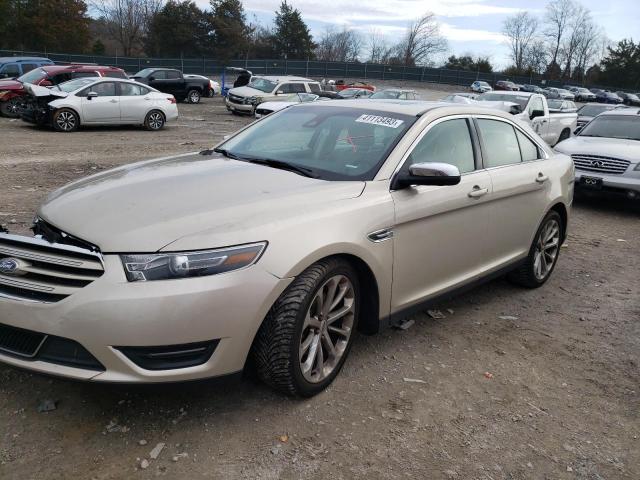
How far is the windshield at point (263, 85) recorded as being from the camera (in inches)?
928

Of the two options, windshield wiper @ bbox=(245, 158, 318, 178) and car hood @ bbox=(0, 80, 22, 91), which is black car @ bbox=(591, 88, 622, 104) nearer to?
car hood @ bbox=(0, 80, 22, 91)

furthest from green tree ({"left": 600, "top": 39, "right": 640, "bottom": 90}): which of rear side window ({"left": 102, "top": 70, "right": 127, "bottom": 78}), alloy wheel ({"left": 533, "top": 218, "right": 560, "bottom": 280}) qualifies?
alloy wheel ({"left": 533, "top": 218, "right": 560, "bottom": 280})

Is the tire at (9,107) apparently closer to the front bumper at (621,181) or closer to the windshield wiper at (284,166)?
the front bumper at (621,181)

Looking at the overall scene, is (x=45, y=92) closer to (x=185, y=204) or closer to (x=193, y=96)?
(x=185, y=204)

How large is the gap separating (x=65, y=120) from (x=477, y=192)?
13.8m

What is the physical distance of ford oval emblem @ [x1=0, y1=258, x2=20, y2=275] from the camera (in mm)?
2646

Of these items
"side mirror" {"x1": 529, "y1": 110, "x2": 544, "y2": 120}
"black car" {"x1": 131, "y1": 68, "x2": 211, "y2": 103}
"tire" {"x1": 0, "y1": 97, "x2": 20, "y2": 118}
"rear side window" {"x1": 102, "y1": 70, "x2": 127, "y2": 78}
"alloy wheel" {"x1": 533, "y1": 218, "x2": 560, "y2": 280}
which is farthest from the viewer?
"black car" {"x1": 131, "y1": 68, "x2": 211, "y2": 103}

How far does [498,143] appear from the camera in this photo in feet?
15.0

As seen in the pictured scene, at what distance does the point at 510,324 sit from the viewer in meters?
4.51

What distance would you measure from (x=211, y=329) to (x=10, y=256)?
106cm

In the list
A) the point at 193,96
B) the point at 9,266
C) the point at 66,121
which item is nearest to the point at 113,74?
the point at 66,121

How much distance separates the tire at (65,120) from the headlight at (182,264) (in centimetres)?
1405

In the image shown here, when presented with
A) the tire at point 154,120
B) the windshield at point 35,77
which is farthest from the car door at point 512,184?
the windshield at point 35,77

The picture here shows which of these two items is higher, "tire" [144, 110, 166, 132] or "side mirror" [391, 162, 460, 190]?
"side mirror" [391, 162, 460, 190]
